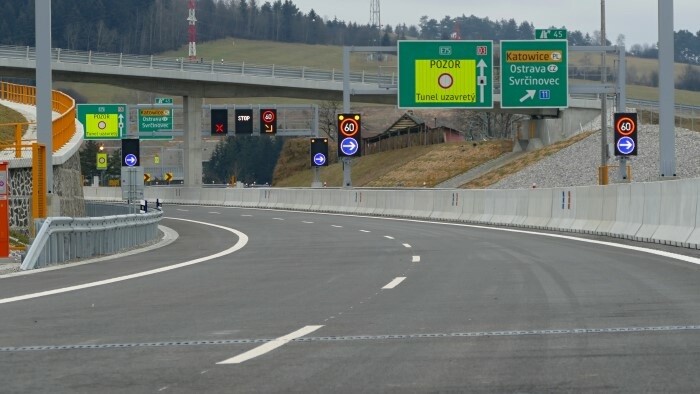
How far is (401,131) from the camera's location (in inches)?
5133

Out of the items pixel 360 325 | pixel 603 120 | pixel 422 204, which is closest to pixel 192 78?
pixel 603 120

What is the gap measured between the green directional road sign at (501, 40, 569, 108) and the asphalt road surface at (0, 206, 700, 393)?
31.8 m

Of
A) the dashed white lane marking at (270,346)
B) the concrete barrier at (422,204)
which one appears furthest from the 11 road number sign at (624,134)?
the dashed white lane marking at (270,346)

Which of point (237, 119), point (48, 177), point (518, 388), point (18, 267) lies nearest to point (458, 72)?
point (48, 177)

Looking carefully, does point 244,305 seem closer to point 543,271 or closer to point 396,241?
point 543,271

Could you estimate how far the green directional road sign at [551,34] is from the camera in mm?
57278

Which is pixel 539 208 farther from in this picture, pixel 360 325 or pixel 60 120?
pixel 360 325

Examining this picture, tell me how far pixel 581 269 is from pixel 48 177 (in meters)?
11.7

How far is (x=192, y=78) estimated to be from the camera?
7688 centimetres

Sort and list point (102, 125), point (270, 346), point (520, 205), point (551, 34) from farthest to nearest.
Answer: point (102, 125) < point (551, 34) < point (520, 205) < point (270, 346)

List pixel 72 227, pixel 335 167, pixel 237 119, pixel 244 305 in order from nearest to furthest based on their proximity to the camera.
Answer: pixel 244 305, pixel 72 227, pixel 237 119, pixel 335 167

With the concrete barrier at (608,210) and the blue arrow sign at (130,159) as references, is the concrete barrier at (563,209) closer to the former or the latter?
the concrete barrier at (608,210)

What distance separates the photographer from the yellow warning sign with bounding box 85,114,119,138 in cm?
8725

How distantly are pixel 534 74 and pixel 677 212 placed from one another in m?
30.0
